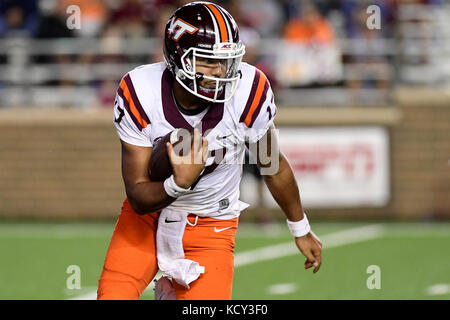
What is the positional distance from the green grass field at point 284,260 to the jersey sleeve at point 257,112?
2.64 meters

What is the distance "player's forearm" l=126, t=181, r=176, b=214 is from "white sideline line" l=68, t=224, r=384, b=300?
10.6 ft

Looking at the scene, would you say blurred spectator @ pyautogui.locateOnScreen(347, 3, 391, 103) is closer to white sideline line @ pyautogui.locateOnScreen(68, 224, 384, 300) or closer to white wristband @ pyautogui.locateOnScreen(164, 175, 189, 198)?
white sideline line @ pyautogui.locateOnScreen(68, 224, 384, 300)

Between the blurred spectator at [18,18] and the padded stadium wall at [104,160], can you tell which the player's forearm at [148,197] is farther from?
the blurred spectator at [18,18]

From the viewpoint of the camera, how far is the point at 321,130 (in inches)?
434

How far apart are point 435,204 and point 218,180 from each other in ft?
22.7

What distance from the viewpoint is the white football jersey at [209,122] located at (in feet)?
14.8

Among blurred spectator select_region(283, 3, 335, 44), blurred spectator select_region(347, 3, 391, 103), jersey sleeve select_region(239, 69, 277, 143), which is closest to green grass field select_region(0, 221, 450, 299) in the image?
blurred spectator select_region(347, 3, 391, 103)

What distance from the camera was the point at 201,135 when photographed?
426 centimetres

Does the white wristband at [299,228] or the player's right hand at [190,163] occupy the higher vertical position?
the player's right hand at [190,163]

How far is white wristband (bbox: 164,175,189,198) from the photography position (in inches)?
166

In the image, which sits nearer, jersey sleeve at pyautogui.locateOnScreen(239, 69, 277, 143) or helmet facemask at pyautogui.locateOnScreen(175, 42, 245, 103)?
helmet facemask at pyautogui.locateOnScreen(175, 42, 245, 103)

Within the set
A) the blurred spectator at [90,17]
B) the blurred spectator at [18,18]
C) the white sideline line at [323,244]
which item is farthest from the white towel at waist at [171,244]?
the blurred spectator at [18,18]

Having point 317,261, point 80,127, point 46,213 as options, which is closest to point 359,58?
point 80,127

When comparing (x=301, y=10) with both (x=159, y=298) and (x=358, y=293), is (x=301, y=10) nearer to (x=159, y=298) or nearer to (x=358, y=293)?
(x=358, y=293)
